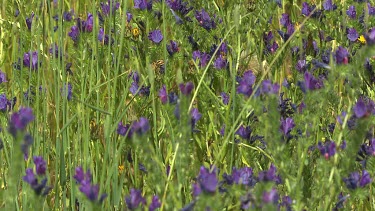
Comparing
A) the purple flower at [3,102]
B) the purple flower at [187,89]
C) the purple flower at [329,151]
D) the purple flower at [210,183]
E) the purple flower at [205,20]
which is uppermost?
the purple flower at [187,89]

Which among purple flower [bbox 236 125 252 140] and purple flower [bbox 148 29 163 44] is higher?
purple flower [bbox 148 29 163 44]

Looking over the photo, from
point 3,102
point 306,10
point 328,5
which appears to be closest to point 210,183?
point 3,102

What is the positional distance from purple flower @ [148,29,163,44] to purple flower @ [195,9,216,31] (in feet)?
0.58

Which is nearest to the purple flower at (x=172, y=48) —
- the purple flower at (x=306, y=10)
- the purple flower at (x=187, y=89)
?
the purple flower at (x=306, y=10)

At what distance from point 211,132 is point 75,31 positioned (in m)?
0.52

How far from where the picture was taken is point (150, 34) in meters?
2.25

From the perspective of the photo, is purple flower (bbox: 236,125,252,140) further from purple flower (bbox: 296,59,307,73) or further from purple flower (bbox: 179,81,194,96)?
purple flower (bbox: 179,81,194,96)

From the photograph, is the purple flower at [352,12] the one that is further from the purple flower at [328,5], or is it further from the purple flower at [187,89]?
the purple flower at [187,89]

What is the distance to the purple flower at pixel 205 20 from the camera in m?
2.37

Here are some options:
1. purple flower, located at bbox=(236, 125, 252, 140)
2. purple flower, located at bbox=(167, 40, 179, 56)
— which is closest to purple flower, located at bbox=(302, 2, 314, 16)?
purple flower, located at bbox=(167, 40, 179, 56)

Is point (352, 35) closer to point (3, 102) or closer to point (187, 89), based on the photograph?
point (3, 102)

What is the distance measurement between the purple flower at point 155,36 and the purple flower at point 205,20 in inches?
7.0

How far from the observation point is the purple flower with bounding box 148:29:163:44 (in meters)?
2.24

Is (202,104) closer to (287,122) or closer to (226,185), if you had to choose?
(287,122)
